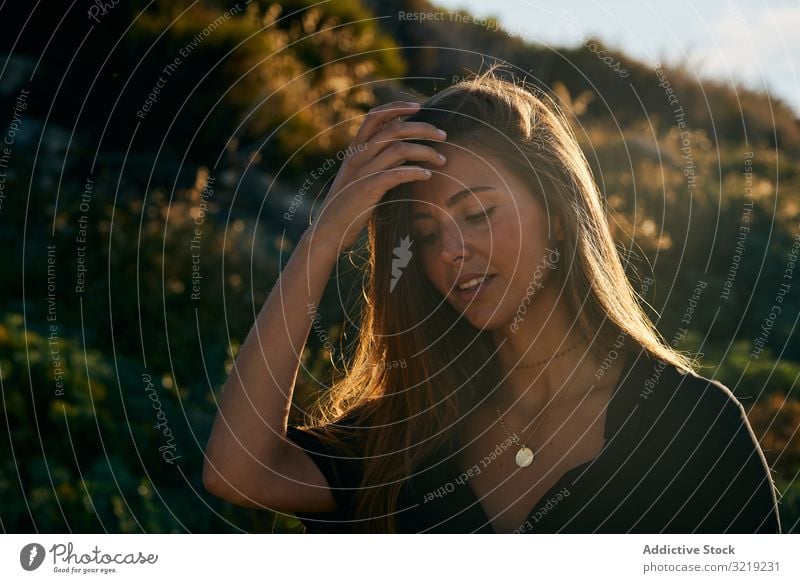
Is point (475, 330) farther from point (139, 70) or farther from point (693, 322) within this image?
point (139, 70)

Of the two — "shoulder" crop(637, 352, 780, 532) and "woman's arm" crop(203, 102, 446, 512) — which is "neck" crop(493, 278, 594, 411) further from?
"woman's arm" crop(203, 102, 446, 512)

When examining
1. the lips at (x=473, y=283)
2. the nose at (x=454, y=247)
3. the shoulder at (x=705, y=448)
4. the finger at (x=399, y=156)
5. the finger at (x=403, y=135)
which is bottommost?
the shoulder at (x=705, y=448)

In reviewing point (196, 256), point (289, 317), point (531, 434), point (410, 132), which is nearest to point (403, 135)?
point (410, 132)

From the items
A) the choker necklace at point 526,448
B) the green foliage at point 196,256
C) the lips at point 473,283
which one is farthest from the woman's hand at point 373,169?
the green foliage at point 196,256

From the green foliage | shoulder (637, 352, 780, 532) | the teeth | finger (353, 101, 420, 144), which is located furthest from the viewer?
the green foliage

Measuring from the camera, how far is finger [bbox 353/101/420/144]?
2.15 m

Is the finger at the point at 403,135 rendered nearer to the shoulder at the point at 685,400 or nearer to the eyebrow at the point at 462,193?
the eyebrow at the point at 462,193

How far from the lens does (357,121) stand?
7223 millimetres

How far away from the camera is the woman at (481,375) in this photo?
2.14 meters

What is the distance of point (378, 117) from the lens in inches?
85.7

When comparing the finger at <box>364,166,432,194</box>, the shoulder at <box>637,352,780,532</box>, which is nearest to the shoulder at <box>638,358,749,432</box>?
the shoulder at <box>637,352,780,532</box>

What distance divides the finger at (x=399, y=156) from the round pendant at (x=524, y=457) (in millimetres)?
672

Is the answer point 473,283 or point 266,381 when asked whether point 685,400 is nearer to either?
point 473,283

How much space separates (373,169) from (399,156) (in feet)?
0.20
